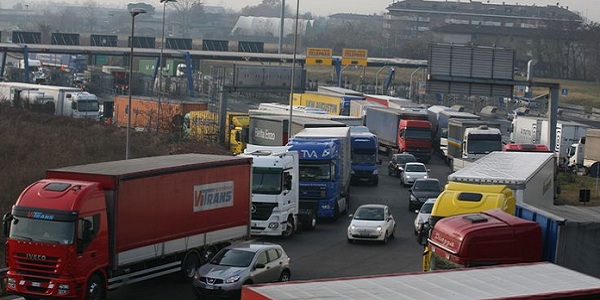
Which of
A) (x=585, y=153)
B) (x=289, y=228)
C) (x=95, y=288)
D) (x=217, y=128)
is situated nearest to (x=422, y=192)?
(x=289, y=228)

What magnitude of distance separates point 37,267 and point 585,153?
126 feet

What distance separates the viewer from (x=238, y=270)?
21.2 metres

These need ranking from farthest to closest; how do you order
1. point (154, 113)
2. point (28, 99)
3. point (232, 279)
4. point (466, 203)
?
point (28, 99) → point (154, 113) → point (466, 203) → point (232, 279)

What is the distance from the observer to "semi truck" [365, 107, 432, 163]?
53625mm

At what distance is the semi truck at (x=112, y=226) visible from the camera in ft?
63.5

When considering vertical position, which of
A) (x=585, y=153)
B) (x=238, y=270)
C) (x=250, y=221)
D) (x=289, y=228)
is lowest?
(x=289, y=228)

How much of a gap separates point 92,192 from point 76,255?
49.3 inches

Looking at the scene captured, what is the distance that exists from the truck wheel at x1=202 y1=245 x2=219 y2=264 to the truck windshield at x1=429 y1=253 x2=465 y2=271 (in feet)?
21.6

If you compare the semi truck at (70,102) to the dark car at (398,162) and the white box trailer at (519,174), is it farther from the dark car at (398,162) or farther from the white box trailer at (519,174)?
the white box trailer at (519,174)

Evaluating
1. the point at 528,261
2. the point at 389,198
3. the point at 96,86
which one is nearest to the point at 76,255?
the point at 528,261

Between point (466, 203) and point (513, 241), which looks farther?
point (466, 203)

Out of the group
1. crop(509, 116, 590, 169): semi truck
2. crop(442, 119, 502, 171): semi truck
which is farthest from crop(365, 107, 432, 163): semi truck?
crop(509, 116, 590, 169): semi truck

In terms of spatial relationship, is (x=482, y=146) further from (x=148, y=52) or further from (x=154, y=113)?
(x=148, y=52)

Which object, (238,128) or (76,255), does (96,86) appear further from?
(76,255)
